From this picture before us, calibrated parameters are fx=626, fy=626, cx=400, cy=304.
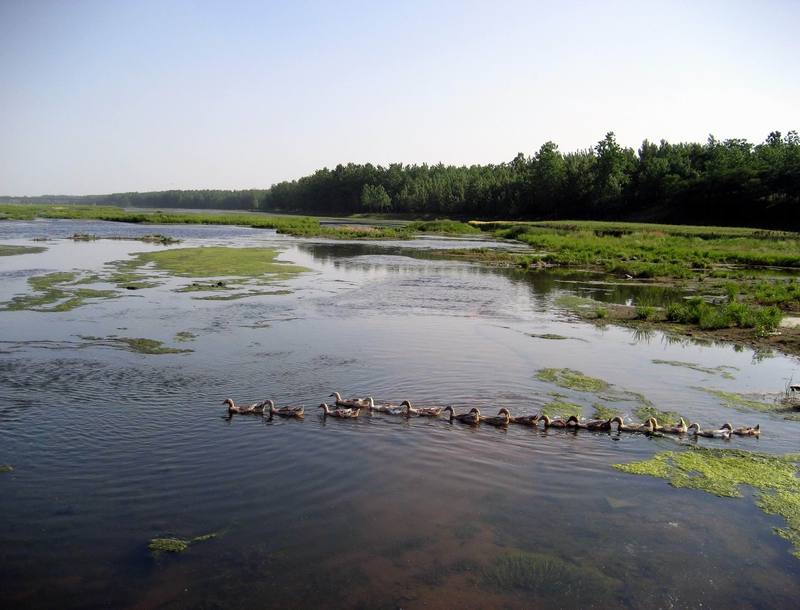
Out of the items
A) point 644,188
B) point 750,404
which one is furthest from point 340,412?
point 644,188

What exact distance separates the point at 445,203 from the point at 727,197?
2540 inches

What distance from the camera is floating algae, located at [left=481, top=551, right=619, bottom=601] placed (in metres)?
7.90

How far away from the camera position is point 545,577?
321 inches

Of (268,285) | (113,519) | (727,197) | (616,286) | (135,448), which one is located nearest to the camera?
(113,519)

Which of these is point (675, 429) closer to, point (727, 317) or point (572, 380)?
point (572, 380)

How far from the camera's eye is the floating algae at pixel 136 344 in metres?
18.6

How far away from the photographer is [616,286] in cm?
3650

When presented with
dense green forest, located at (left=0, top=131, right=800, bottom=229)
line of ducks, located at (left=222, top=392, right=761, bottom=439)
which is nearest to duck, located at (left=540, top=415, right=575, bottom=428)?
line of ducks, located at (left=222, top=392, right=761, bottom=439)

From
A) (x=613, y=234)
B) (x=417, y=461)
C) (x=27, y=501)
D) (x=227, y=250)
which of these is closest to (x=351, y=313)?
(x=417, y=461)

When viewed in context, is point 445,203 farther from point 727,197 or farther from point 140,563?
point 140,563

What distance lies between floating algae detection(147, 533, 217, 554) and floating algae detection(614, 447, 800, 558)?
7.48m

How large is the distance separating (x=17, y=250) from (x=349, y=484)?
46250 millimetres

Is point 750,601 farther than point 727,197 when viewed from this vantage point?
No

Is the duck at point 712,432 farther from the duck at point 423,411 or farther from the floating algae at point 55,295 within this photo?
the floating algae at point 55,295
